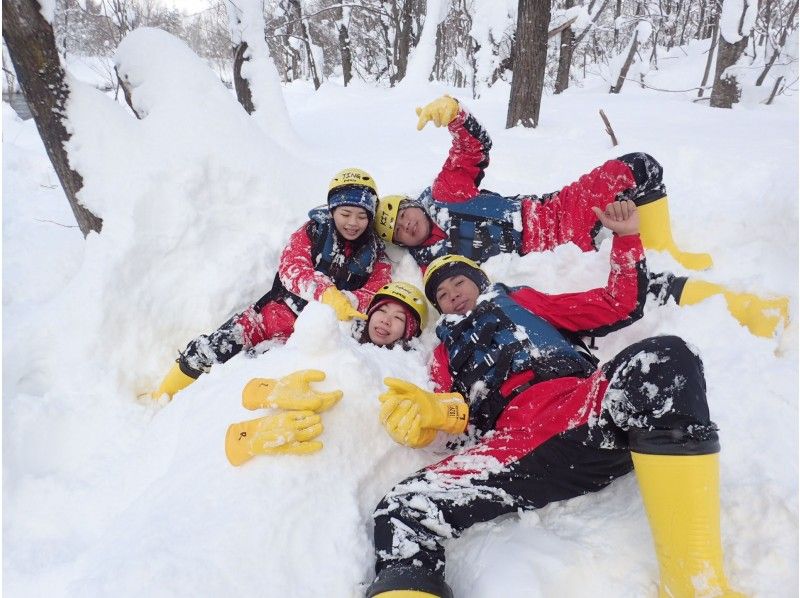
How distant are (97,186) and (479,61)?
14414mm

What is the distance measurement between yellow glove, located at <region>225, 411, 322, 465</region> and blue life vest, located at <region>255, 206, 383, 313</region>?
4.38 ft

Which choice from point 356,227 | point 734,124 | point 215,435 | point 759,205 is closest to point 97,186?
point 356,227

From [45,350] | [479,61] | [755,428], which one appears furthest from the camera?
[479,61]

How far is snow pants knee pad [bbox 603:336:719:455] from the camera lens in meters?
1.33

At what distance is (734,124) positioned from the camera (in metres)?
5.06

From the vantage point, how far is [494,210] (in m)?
3.21

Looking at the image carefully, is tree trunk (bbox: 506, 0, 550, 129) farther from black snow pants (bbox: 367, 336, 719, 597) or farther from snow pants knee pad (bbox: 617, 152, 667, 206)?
black snow pants (bbox: 367, 336, 719, 597)

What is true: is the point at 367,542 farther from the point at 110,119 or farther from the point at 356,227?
the point at 110,119

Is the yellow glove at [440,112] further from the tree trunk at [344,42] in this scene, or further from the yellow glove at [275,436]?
the tree trunk at [344,42]

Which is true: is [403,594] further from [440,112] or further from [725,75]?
[725,75]

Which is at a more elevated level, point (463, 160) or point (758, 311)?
point (463, 160)

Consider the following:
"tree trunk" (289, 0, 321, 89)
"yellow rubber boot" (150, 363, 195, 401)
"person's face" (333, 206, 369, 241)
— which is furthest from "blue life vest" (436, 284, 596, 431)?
"tree trunk" (289, 0, 321, 89)

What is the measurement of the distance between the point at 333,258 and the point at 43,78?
6.46 feet

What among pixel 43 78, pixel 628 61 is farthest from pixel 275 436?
pixel 628 61
